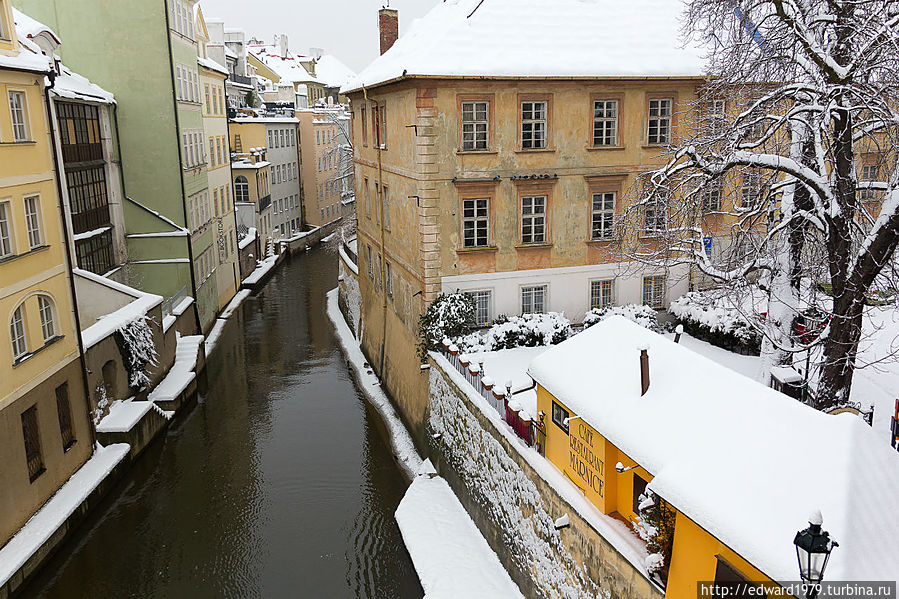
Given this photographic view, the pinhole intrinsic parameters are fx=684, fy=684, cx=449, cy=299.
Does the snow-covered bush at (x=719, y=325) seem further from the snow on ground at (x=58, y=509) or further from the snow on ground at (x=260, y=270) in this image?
the snow on ground at (x=260, y=270)

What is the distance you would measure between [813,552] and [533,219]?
15028 mm

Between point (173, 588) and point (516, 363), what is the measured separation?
968cm

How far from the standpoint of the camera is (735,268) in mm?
14914

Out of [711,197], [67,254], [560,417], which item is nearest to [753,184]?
[711,197]

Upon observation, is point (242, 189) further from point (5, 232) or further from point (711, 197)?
point (711, 197)

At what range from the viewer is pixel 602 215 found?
2100 centimetres

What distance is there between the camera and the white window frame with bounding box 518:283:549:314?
20.9 meters

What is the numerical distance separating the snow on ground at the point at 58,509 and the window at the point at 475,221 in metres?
11.3

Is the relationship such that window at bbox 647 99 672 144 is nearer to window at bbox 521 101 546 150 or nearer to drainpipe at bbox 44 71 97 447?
window at bbox 521 101 546 150

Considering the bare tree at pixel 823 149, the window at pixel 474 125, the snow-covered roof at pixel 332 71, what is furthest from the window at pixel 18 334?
the snow-covered roof at pixel 332 71

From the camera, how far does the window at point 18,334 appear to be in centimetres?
1532

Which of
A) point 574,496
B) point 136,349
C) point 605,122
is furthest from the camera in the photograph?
point 136,349

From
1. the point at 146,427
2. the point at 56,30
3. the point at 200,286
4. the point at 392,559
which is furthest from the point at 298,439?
the point at 56,30

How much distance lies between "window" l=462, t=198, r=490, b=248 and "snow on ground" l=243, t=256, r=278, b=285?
24322 mm
